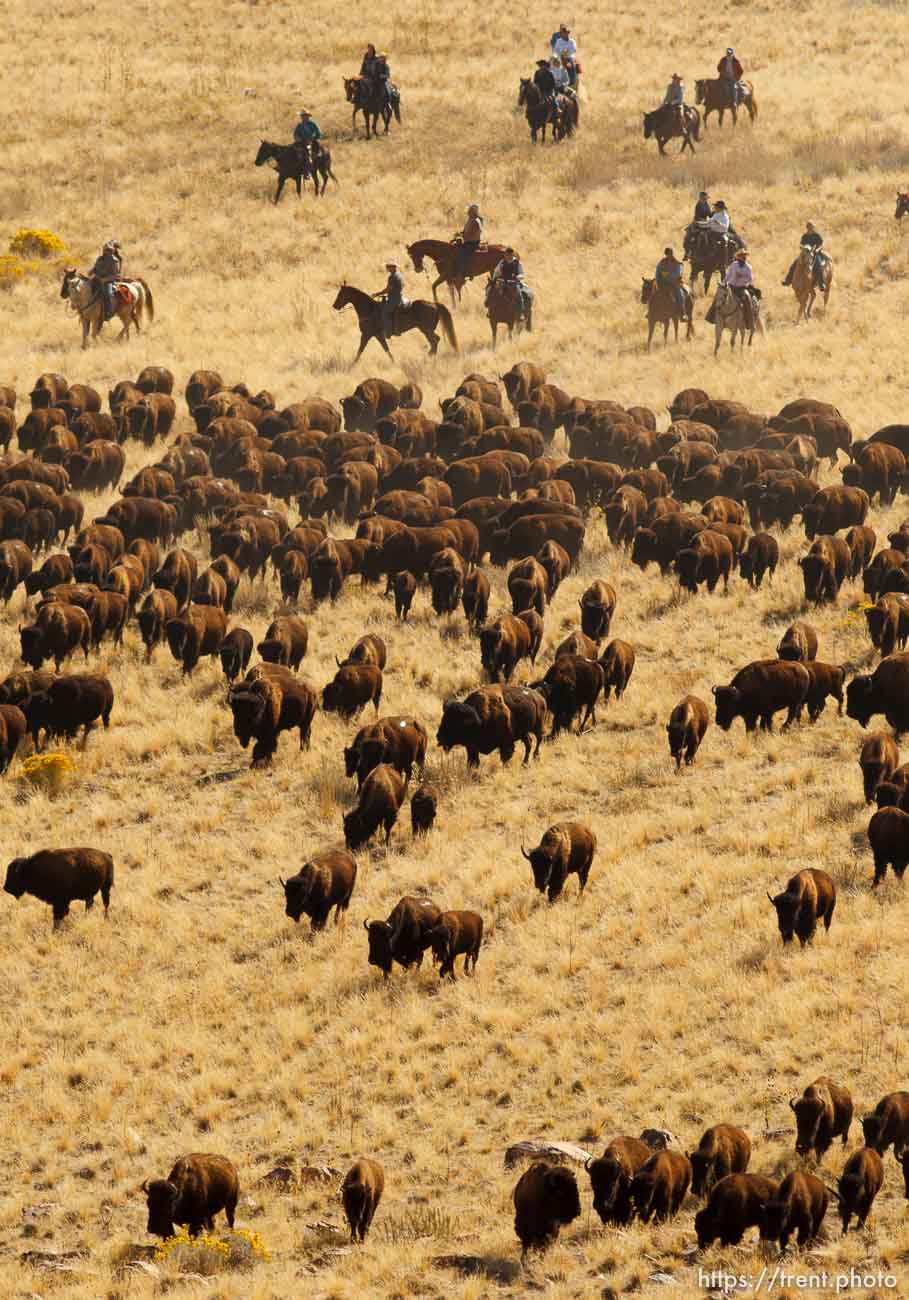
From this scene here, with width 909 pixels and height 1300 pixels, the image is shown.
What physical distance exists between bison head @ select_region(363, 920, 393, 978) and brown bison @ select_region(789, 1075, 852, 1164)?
4125 mm

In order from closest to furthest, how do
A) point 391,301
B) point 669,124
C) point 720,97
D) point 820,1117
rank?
point 820,1117
point 391,301
point 669,124
point 720,97

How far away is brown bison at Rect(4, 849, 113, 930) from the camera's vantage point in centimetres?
1634

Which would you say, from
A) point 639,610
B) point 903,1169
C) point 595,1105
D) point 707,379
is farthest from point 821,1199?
point 707,379

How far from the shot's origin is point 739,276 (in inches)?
1358

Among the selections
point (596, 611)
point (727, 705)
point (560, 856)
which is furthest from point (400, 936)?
point (596, 611)

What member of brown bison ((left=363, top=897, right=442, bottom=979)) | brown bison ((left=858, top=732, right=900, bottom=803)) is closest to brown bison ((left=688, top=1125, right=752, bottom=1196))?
brown bison ((left=363, top=897, right=442, bottom=979))

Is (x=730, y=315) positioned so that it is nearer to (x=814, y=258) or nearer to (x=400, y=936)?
(x=814, y=258)

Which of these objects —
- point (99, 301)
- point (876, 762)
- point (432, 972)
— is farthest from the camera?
point (99, 301)

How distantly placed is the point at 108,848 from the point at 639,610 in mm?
8644

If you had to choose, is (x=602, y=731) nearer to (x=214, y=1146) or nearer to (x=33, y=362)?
(x=214, y=1146)

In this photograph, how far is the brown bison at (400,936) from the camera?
1523 cm

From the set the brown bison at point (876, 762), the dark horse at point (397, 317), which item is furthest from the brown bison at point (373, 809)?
the dark horse at point (397, 317)

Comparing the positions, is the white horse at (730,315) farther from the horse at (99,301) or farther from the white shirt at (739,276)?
the horse at (99,301)

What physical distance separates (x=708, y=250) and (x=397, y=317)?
7448mm
